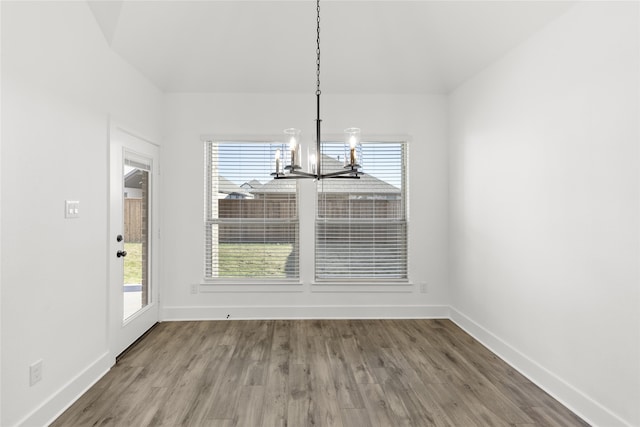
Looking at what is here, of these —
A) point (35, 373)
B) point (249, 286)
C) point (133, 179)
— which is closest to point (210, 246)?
point (249, 286)

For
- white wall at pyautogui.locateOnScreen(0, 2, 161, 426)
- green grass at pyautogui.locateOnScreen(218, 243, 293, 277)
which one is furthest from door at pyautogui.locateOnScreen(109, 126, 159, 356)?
green grass at pyautogui.locateOnScreen(218, 243, 293, 277)

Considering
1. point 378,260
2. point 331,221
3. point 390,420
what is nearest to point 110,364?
point 390,420

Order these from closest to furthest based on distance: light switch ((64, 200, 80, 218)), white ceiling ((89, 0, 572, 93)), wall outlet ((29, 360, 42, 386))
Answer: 1. wall outlet ((29, 360, 42, 386))
2. light switch ((64, 200, 80, 218))
3. white ceiling ((89, 0, 572, 93))

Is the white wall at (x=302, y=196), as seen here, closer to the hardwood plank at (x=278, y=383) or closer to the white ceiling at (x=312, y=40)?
the white ceiling at (x=312, y=40)

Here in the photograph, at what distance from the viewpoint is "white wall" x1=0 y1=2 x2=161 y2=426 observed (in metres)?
1.92

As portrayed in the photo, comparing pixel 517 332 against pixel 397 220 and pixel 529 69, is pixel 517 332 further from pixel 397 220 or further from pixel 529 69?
pixel 529 69

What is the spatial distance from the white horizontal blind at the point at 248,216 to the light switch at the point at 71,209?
1.74 m

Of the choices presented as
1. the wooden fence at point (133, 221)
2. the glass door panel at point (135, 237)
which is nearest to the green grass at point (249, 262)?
the glass door panel at point (135, 237)

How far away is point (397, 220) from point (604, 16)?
8.70ft

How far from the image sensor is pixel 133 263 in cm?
339

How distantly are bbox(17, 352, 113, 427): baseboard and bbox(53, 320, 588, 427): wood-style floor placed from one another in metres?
0.05

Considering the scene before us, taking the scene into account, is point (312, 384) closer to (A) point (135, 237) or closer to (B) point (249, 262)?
(B) point (249, 262)

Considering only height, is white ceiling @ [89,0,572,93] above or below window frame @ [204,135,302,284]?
above

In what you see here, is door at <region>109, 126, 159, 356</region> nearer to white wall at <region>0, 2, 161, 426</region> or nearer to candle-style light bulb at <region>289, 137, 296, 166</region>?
white wall at <region>0, 2, 161, 426</region>
